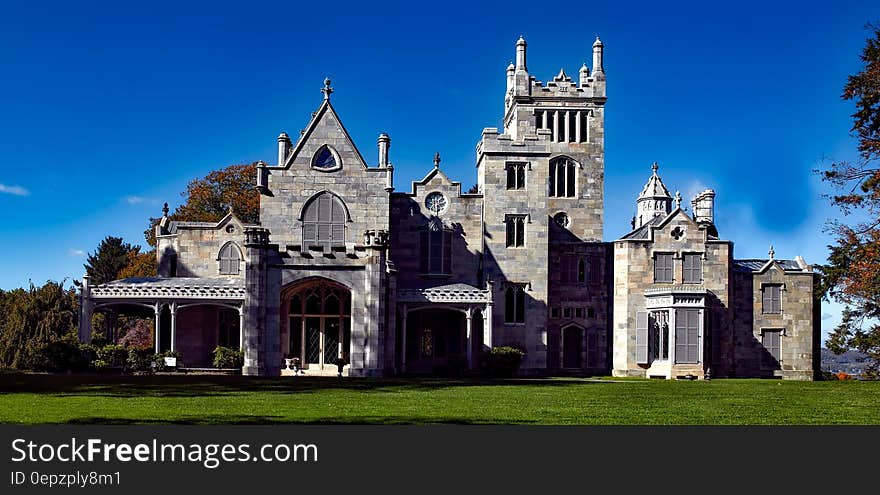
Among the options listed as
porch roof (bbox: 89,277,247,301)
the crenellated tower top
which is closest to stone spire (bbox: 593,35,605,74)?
the crenellated tower top

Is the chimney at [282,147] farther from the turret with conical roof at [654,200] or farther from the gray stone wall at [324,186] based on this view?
the turret with conical roof at [654,200]

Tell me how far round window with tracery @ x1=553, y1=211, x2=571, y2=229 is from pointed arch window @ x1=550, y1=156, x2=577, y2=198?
1164mm

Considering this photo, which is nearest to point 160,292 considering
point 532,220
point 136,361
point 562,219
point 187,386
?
point 136,361

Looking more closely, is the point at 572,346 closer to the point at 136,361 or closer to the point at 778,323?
the point at 778,323

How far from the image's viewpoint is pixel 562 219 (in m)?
54.5

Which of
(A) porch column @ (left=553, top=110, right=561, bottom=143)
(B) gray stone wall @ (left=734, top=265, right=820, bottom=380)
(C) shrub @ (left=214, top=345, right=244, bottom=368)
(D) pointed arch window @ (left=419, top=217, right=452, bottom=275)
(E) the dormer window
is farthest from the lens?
(A) porch column @ (left=553, top=110, right=561, bottom=143)

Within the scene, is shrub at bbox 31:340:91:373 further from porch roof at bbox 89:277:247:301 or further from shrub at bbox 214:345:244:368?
shrub at bbox 214:345:244:368

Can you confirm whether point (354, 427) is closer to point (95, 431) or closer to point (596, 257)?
point (95, 431)

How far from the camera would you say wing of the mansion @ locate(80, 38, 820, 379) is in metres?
43.8

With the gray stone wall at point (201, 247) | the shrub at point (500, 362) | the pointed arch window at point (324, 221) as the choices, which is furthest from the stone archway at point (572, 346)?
the gray stone wall at point (201, 247)

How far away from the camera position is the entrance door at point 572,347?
5131 centimetres

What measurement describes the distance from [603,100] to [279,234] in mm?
21128

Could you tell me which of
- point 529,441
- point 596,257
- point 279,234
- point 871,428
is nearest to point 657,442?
point 529,441

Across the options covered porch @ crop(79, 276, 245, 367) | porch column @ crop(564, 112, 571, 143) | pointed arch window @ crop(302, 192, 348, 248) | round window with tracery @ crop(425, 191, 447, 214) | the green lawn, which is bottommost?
the green lawn
